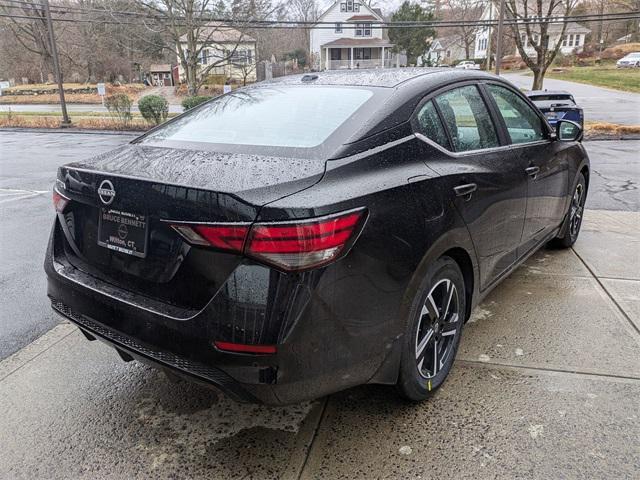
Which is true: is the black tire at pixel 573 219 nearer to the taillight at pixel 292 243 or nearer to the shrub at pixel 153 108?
the taillight at pixel 292 243

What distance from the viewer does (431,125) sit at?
264 centimetres

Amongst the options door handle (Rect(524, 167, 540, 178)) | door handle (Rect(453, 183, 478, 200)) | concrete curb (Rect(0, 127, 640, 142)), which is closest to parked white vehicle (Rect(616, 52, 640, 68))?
concrete curb (Rect(0, 127, 640, 142))

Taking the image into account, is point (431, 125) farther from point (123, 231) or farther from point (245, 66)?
point (245, 66)

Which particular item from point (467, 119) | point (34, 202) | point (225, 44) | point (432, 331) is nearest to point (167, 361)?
point (432, 331)

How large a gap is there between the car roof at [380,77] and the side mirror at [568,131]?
1.20 meters

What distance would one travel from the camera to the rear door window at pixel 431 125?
2570 millimetres

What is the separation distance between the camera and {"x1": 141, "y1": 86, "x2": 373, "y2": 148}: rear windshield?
2.45m

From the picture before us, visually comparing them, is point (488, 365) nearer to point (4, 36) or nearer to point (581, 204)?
point (581, 204)

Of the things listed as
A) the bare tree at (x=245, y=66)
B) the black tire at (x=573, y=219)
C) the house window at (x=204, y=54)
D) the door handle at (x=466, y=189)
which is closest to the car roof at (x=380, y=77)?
the door handle at (x=466, y=189)

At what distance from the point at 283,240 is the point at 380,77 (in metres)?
1.57

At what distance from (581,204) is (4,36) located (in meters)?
51.9

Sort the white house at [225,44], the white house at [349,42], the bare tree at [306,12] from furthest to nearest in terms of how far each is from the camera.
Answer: the bare tree at [306,12] < the white house at [349,42] < the white house at [225,44]

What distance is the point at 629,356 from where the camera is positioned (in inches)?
118

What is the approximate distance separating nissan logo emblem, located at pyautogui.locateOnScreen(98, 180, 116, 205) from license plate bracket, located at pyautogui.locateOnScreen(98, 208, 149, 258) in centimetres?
4
